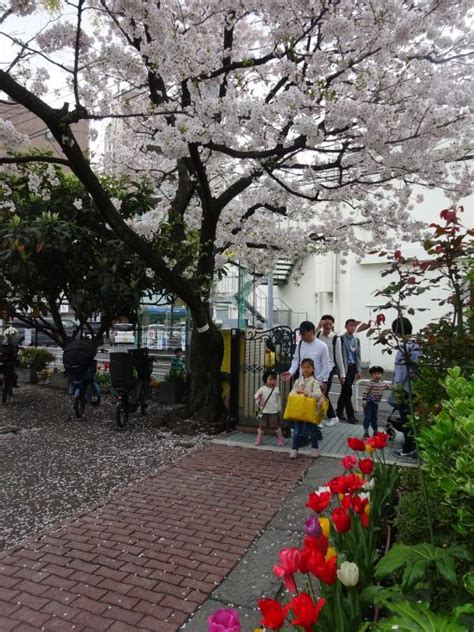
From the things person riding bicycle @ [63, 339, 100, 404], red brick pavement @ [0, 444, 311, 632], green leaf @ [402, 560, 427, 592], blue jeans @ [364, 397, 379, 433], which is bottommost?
red brick pavement @ [0, 444, 311, 632]

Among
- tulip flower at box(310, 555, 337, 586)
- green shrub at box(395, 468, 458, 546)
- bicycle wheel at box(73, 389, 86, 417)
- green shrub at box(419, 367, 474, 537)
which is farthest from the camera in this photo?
bicycle wheel at box(73, 389, 86, 417)

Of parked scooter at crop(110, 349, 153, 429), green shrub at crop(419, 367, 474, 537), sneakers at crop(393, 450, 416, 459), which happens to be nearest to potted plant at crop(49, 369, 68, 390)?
parked scooter at crop(110, 349, 153, 429)

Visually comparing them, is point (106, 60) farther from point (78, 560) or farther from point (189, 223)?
point (78, 560)

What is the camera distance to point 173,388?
404 inches

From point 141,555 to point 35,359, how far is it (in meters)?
11.1

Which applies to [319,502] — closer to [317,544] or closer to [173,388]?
[317,544]

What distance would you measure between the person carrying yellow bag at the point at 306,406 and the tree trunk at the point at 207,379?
79.2 inches

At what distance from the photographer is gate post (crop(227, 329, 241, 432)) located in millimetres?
7766

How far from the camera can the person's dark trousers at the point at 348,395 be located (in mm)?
8420

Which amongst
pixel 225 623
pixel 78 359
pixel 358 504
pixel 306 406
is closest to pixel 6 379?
pixel 78 359

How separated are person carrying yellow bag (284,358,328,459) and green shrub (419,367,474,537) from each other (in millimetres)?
4017

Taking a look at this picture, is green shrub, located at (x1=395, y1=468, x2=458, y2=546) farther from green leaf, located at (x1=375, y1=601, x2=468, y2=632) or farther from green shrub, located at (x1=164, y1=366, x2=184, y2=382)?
green shrub, located at (x1=164, y1=366, x2=184, y2=382)

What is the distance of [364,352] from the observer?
55.7 feet

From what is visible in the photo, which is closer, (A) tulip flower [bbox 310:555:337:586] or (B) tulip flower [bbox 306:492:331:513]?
(A) tulip flower [bbox 310:555:337:586]
